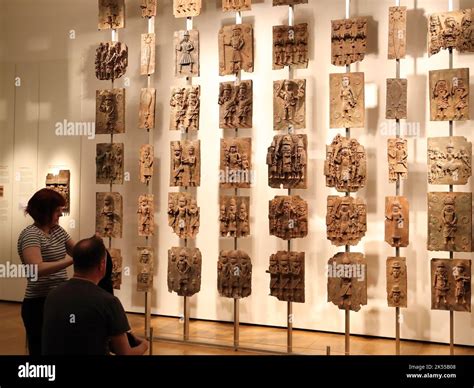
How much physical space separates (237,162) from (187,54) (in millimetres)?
1396

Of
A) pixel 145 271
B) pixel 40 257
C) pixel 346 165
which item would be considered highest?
pixel 346 165

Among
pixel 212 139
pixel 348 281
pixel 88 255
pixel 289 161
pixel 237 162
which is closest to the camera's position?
pixel 88 255

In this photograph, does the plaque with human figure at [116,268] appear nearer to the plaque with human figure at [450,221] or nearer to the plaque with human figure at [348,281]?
the plaque with human figure at [348,281]

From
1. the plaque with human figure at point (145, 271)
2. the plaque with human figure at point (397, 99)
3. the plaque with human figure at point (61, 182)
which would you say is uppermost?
the plaque with human figure at point (397, 99)

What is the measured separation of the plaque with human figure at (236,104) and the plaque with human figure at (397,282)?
2140mm

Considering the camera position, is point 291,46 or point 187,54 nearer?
point 291,46

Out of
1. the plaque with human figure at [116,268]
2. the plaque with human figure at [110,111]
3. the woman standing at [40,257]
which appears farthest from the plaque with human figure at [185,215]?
the woman standing at [40,257]

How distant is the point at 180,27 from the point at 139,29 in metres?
0.59

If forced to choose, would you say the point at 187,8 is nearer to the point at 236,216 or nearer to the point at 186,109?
the point at 186,109

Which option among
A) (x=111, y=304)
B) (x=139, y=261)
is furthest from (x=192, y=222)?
(x=111, y=304)

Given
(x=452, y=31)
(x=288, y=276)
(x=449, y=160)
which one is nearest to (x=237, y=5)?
(x=452, y=31)

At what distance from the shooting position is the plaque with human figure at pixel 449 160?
5680mm

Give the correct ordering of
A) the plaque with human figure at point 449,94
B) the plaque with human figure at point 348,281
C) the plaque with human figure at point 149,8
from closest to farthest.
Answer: the plaque with human figure at point 449,94, the plaque with human figure at point 348,281, the plaque with human figure at point 149,8

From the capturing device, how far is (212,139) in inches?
298
